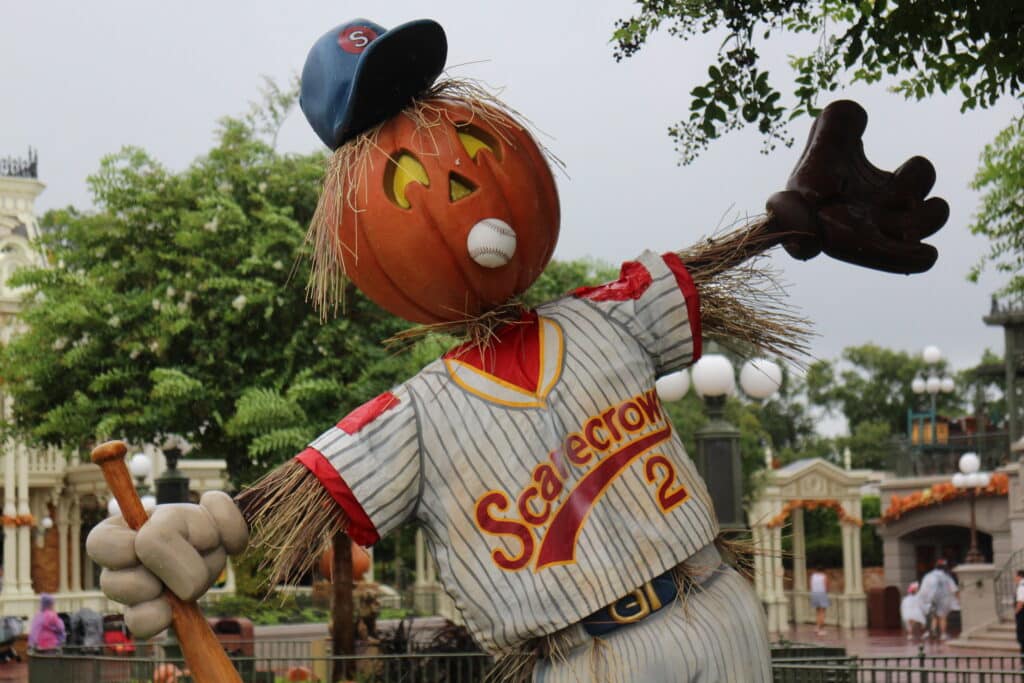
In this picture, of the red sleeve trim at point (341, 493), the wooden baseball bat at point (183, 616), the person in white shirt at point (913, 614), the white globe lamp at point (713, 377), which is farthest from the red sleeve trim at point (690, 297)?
the person in white shirt at point (913, 614)

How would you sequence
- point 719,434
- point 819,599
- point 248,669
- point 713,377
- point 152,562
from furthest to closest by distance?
point 819,599
point 248,669
point 713,377
point 719,434
point 152,562

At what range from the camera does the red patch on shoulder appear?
4242 millimetres

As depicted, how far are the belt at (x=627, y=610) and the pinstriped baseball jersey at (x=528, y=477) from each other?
51mm

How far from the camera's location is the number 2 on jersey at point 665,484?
3.99 m

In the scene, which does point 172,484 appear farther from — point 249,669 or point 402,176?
point 402,176

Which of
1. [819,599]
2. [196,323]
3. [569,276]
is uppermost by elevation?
[569,276]

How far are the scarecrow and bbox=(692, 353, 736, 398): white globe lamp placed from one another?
5.13m

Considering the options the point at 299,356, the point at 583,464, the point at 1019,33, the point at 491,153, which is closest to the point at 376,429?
the point at 583,464

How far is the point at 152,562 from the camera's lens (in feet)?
11.9

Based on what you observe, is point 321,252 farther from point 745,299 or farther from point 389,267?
point 745,299

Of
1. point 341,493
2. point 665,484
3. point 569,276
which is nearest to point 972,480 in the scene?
point 569,276

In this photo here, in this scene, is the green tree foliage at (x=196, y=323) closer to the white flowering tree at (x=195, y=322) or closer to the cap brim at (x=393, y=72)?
the white flowering tree at (x=195, y=322)

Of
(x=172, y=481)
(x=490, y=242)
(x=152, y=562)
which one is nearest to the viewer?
(x=152, y=562)

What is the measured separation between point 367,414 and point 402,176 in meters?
0.69
